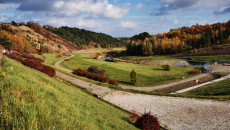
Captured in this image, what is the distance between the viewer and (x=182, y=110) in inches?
645

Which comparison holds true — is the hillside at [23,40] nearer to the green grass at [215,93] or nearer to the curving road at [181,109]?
the curving road at [181,109]

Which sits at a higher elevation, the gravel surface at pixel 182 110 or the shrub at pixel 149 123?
the shrub at pixel 149 123

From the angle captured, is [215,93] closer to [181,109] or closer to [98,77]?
[181,109]

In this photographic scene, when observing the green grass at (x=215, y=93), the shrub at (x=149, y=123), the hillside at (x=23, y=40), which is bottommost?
the green grass at (x=215, y=93)

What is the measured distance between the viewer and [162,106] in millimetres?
17922

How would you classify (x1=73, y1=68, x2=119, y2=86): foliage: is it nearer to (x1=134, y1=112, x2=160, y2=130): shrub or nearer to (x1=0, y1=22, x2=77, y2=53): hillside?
(x1=134, y1=112, x2=160, y2=130): shrub

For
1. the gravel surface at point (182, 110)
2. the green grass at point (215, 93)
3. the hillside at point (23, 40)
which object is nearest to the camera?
the gravel surface at point (182, 110)

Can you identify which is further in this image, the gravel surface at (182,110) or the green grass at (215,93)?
the green grass at (215,93)

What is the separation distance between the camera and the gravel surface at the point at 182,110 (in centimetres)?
1322

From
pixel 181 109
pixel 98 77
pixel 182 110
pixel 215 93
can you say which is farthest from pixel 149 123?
pixel 98 77

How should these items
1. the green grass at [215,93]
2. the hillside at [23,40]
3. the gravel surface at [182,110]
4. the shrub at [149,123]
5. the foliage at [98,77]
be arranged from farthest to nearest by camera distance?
the hillside at [23,40], the foliage at [98,77], the green grass at [215,93], the gravel surface at [182,110], the shrub at [149,123]

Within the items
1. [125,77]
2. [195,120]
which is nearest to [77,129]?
[195,120]

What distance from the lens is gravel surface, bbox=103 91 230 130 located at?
520 inches

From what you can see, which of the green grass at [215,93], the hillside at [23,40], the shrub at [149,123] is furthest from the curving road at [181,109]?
the hillside at [23,40]
